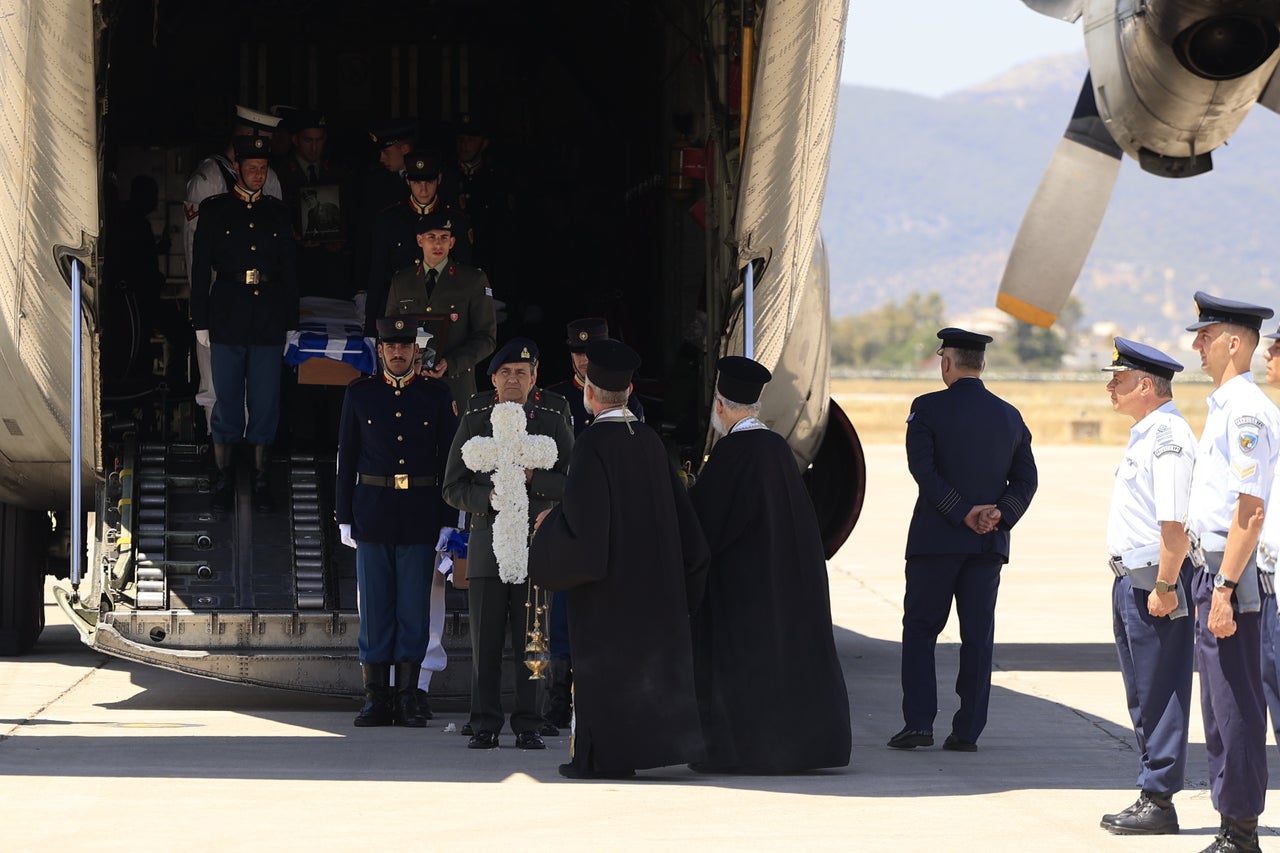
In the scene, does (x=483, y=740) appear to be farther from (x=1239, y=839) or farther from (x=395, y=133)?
(x=395, y=133)

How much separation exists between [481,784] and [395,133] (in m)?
4.80

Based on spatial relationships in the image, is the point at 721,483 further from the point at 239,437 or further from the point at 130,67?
the point at 130,67

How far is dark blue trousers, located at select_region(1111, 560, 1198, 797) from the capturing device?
249 inches

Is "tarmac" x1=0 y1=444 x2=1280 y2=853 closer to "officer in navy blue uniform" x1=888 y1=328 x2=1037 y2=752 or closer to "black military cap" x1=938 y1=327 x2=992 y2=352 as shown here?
"officer in navy blue uniform" x1=888 y1=328 x2=1037 y2=752

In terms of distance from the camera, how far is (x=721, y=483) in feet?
24.5

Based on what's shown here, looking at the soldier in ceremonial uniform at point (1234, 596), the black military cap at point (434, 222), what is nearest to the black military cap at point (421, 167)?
the black military cap at point (434, 222)

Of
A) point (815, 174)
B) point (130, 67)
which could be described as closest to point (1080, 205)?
point (815, 174)

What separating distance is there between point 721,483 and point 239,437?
10.7ft

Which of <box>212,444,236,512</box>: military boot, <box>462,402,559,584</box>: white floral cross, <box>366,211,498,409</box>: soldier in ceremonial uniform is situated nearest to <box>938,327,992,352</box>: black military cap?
<box>462,402,559,584</box>: white floral cross

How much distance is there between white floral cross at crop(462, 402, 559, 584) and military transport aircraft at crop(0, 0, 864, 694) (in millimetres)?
1236

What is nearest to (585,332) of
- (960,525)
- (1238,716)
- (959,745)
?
(960,525)

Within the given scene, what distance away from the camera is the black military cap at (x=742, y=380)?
7.56 meters

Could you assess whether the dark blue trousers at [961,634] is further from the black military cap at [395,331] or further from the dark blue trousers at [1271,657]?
the black military cap at [395,331]

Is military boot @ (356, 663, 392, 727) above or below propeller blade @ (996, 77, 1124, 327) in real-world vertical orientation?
below
